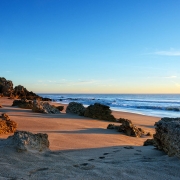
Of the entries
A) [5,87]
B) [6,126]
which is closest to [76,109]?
[6,126]

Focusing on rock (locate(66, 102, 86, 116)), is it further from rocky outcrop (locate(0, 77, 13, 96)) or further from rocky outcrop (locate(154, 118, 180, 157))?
rocky outcrop (locate(0, 77, 13, 96))

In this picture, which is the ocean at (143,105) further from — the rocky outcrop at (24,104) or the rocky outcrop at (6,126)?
the rocky outcrop at (6,126)

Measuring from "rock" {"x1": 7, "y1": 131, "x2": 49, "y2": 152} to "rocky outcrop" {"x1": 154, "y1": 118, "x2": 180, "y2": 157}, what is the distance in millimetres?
2051

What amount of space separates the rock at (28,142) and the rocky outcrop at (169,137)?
2.05 metres

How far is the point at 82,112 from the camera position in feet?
38.9

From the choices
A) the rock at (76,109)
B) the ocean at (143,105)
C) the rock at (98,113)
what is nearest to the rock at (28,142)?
the rock at (98,113)

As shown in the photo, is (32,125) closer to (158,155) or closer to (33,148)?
(33,148)

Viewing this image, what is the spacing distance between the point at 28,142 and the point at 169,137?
2.32 metres

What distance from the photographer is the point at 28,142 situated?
3701mm

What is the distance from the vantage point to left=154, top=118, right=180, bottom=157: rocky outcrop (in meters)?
3.63

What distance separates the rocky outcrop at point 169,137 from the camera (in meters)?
3.63

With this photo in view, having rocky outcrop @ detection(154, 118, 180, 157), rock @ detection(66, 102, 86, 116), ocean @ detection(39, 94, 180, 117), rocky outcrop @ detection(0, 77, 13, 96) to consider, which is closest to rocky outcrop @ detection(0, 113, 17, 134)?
rocky outcrop @ detection(154, 118, 180, 157)

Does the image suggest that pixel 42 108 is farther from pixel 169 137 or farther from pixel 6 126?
pixel 169 137

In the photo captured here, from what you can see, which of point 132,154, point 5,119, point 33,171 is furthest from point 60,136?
point 33,171
